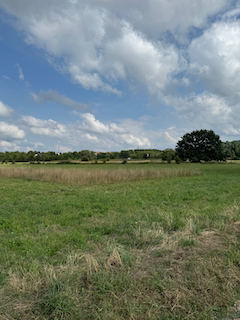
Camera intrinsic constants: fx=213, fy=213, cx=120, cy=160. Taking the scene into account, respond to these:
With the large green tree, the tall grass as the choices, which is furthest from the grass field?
the large green tree

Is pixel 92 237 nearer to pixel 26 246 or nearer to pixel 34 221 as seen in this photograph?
pixel 26 246

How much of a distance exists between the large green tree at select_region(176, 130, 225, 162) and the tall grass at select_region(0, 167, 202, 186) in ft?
140

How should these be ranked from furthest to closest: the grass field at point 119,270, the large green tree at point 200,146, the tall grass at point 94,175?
the large green tree at point 200,146, the tall grass at point 94,175, the grass field at point 119,270

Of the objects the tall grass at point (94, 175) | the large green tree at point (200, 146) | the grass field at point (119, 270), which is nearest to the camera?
the grass field at point (119, 270)

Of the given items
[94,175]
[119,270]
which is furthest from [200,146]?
[119,270]

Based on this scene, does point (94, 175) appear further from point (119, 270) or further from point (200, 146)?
point (200, 146)

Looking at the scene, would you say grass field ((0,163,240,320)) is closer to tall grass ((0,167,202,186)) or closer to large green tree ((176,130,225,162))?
tall grass ((0,167,202,186))

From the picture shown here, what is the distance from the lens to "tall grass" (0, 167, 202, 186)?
18172 mm

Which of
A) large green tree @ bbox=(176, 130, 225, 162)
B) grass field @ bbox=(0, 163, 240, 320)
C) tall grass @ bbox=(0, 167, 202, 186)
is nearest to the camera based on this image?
grass field @ bbox=(0, 163, 240, 320)

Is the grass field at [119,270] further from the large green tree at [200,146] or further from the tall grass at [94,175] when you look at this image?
the large green tree at [200,146]

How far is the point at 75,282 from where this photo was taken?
2848mm

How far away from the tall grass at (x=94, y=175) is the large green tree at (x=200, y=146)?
42615mm

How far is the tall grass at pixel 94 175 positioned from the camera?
18172 mm

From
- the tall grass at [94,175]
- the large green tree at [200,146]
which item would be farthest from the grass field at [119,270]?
the large green tree at [200,146]
